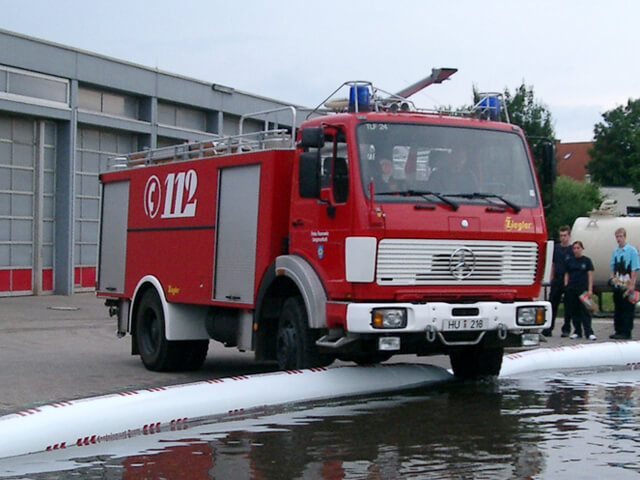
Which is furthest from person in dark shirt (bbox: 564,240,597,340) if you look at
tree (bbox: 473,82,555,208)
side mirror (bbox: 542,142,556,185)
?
tree (bbox: 473,82,555,208)

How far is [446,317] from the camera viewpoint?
1062 cm

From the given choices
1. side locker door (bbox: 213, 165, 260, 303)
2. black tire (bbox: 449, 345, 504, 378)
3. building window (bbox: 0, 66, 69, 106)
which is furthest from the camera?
building window (bbox: 0, 66, 69, 106)

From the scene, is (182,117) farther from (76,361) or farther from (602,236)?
(76,361)

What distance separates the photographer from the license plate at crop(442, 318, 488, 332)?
35.0 feet

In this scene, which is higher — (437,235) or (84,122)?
(84,122)

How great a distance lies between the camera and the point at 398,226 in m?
10.5

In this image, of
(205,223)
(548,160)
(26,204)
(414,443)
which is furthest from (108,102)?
(414,443)

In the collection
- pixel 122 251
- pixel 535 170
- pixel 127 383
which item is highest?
pixel 535 170

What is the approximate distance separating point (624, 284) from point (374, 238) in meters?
8.72

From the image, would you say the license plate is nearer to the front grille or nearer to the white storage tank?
the front grille

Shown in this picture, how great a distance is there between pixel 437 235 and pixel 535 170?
1.68 m

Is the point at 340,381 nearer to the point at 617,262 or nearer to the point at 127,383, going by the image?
the point at 127,383

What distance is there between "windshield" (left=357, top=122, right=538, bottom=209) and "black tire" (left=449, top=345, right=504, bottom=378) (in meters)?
1.95

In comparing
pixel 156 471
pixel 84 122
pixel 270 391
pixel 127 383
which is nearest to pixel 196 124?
pixel 84 122
